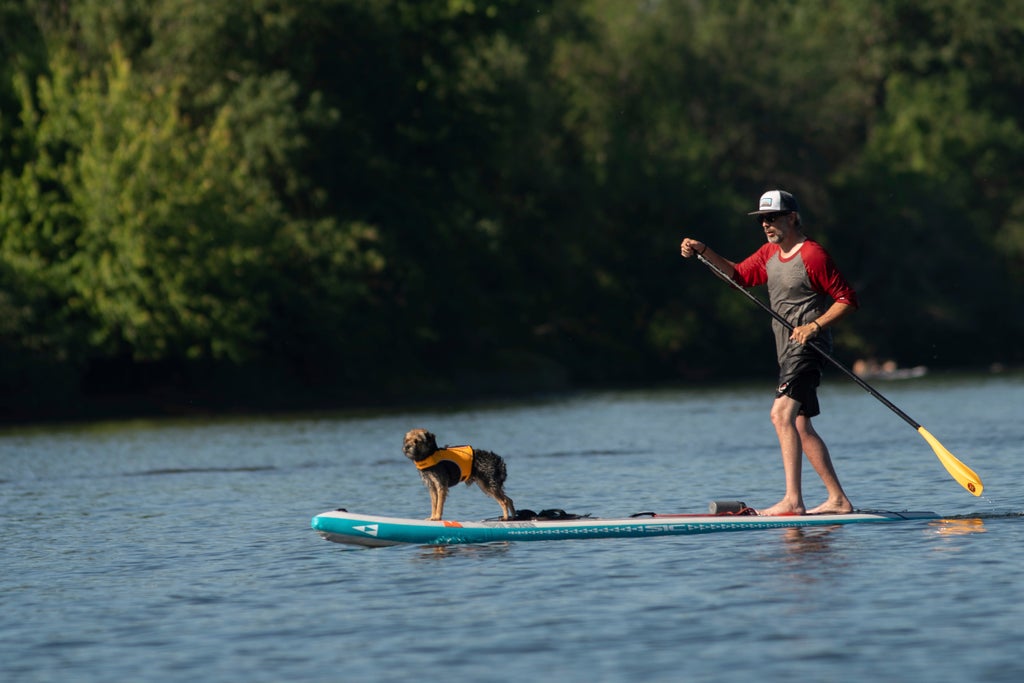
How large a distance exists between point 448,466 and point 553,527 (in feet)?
3.20

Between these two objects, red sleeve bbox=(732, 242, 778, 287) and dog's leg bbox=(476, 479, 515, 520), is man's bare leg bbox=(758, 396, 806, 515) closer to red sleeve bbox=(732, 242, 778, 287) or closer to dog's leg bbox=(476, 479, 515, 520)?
red sleeve bbox=(732, 242, 778, 287)

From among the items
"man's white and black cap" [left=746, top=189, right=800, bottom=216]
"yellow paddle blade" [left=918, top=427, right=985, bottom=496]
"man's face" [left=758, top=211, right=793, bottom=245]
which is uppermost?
"man's white and black cap" [left=746, top=189, right=800, bottom=216]

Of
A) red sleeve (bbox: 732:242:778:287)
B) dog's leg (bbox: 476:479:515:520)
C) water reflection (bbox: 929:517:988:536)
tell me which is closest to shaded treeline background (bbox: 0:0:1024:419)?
dog's leg (bbox: 476:479:515:520)

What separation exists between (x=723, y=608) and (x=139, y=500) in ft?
36.7

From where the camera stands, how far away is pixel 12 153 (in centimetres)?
4719

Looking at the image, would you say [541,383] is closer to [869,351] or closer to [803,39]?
[869,351]

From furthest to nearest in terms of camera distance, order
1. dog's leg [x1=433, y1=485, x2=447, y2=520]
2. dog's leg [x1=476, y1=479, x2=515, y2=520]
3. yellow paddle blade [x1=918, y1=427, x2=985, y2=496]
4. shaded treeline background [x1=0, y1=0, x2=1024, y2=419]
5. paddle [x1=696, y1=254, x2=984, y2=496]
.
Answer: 1. shaded treeline background [x1=0, y1=0, x2=1024, y2=419]
2. yellow paddle blade [x1=918, y1=427, x2=985, y2=496]
3. dog's leg [x1=476, y1=479, x2=515, y2=520]
4. dog's leg [x1=433, y1=485, x2=447, y2=520]
5. paddle [x1=696, y1=254, x2=984, y2=496]

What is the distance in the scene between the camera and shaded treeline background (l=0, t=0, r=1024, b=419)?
151ft

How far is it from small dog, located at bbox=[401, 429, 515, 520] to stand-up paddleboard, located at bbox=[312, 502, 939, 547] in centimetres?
21

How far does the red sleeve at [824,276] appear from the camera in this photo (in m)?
12.8

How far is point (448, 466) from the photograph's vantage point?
13406 mm

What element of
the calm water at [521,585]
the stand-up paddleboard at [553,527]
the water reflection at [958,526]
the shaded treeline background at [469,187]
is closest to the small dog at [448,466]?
the stand-up paddleboard at [553,527]

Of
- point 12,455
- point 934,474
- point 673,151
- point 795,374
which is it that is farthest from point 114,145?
point 795,374

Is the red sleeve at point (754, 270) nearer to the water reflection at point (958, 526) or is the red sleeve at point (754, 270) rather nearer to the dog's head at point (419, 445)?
the water reflection at point (958, 526)
